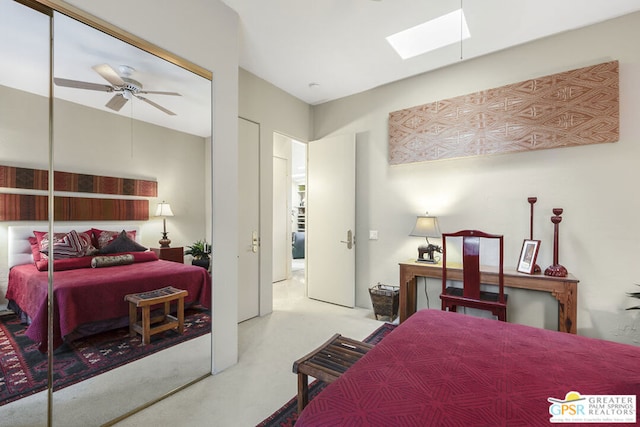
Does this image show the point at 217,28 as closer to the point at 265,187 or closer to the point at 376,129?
the point at 265,187

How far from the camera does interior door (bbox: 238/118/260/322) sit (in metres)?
3.33

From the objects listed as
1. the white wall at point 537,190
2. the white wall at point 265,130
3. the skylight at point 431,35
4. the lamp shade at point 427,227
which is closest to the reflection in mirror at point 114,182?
the white wall at point 265,130

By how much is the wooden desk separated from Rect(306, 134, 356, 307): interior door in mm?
849

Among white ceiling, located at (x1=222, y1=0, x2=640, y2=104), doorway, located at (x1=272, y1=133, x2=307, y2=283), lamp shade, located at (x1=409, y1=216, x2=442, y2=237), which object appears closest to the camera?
white ceiling, located at (x1=222, y1=0, x2=640, y2=104)

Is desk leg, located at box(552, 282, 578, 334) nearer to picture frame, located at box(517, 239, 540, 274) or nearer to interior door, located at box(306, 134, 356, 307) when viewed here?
picture frame, located at box(517, 239, 540, 274)

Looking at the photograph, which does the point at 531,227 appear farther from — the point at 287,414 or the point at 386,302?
the point at 287,414

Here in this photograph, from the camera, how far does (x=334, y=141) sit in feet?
13.1

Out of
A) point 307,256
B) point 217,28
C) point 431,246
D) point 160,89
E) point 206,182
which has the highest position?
point 217,28

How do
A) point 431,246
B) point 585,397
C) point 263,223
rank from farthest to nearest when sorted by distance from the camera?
point 263,223 < point 431,246 < point 585,397

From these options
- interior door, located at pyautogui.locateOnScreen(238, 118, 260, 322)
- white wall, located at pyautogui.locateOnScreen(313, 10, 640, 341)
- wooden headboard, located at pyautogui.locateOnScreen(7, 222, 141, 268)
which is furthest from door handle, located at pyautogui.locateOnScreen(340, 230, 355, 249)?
wooden headboard, located at pyautogui.locateOnScreen(7, 222, 141, 268)

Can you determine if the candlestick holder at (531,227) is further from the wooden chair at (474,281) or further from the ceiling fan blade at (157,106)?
the ceiling fan blade at (157,106)

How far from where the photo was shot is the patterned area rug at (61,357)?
1.36 metres

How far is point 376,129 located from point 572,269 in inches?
102

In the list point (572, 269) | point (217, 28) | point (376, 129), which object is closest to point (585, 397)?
point (572, 269)
